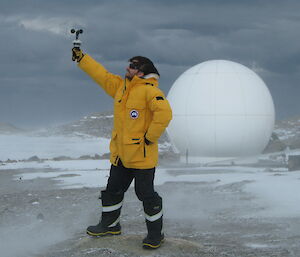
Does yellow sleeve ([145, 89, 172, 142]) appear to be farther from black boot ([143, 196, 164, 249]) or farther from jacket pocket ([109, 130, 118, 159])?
black boot ([143, 196, 164, 249])

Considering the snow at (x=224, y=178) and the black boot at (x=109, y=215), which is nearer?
the black boot at (x=109, y=215)

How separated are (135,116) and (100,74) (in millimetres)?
776

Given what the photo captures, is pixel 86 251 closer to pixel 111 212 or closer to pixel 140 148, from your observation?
pixel 111 212

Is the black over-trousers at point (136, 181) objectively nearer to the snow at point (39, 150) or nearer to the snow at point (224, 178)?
the snow at point (224, 178)

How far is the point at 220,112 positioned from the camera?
2005 cm

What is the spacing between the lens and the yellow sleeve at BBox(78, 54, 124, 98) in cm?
565

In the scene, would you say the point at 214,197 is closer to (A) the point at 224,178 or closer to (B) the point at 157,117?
(A) the point at 224,178

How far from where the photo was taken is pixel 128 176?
5578 millimetres

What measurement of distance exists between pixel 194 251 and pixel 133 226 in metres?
2.01

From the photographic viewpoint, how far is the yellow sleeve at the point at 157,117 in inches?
199

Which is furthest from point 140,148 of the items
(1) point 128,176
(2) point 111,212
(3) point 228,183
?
(3) point 228,183

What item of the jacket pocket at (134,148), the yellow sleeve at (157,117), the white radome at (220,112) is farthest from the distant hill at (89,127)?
the yellow sleeve at (157,117)

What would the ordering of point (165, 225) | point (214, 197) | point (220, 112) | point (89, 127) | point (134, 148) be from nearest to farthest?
point (134, 148) → point (165, 225) → point (214, 197) → point (220, 112) → point (89, 127)

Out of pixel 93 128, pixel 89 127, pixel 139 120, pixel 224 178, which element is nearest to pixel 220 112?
pixel 224 178
